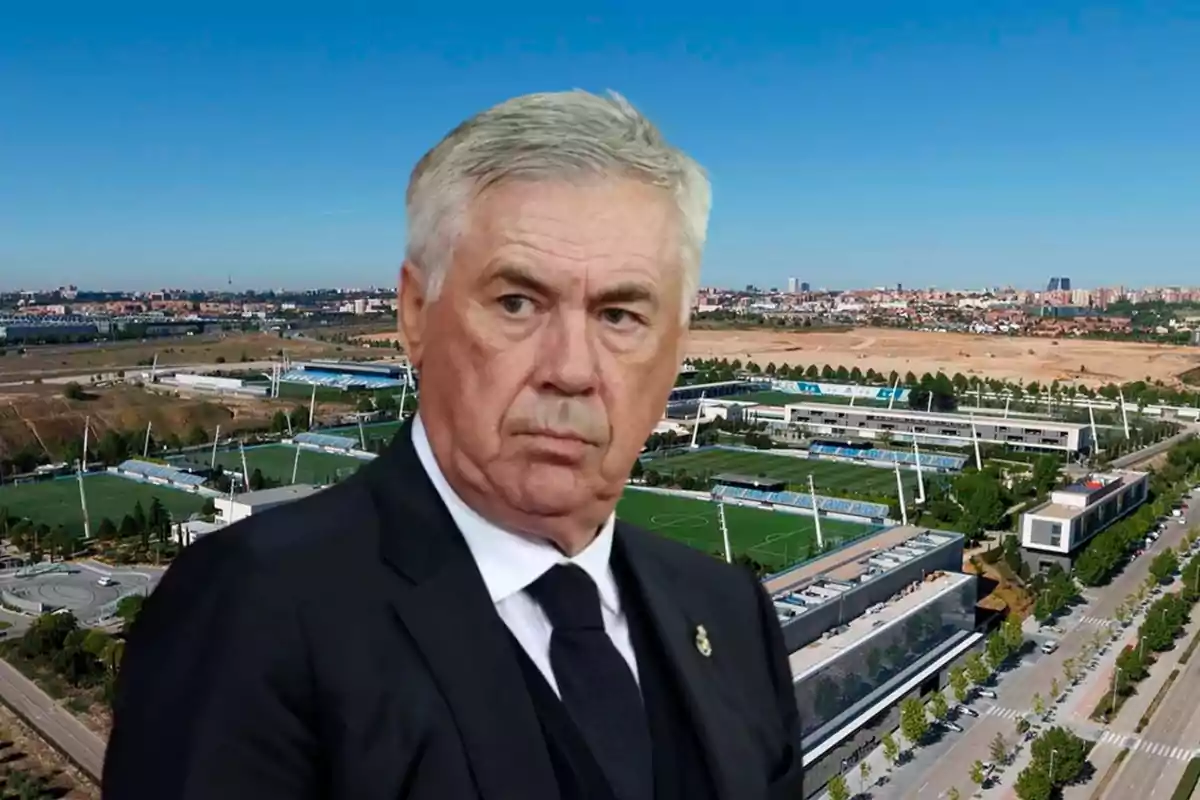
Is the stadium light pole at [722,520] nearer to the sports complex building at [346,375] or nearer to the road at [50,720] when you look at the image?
the road at [50,720]

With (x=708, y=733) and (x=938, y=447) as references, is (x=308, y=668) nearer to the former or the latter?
(x=708, y=733)

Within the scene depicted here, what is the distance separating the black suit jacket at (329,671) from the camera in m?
0.30

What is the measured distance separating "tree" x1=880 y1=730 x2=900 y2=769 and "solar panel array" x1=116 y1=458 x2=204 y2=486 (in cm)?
646

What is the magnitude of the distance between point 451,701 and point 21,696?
5.28m

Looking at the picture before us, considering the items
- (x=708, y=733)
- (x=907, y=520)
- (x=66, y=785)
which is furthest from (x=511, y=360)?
(x=907, y=520)

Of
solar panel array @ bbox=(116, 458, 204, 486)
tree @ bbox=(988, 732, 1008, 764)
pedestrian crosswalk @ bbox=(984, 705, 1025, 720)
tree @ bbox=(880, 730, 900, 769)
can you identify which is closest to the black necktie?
tree @ bbox=(880, 730, 900, 769)

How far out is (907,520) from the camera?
766 centimetres

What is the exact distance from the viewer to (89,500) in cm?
826

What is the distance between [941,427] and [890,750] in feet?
25.5

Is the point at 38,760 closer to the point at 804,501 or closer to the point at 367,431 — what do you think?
the point at 804,501

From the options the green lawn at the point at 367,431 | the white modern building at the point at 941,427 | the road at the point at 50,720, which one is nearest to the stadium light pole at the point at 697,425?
the white modern building at the point at 941,427

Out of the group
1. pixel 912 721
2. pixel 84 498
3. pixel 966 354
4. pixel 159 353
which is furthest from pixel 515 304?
pixel 966 354

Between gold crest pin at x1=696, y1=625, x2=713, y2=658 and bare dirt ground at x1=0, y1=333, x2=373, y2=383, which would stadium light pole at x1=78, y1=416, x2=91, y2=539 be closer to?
bare dirt ground at x1=0, y1=333, x2=373, y2=383

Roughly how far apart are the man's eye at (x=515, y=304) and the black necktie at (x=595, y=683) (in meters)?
0.10
